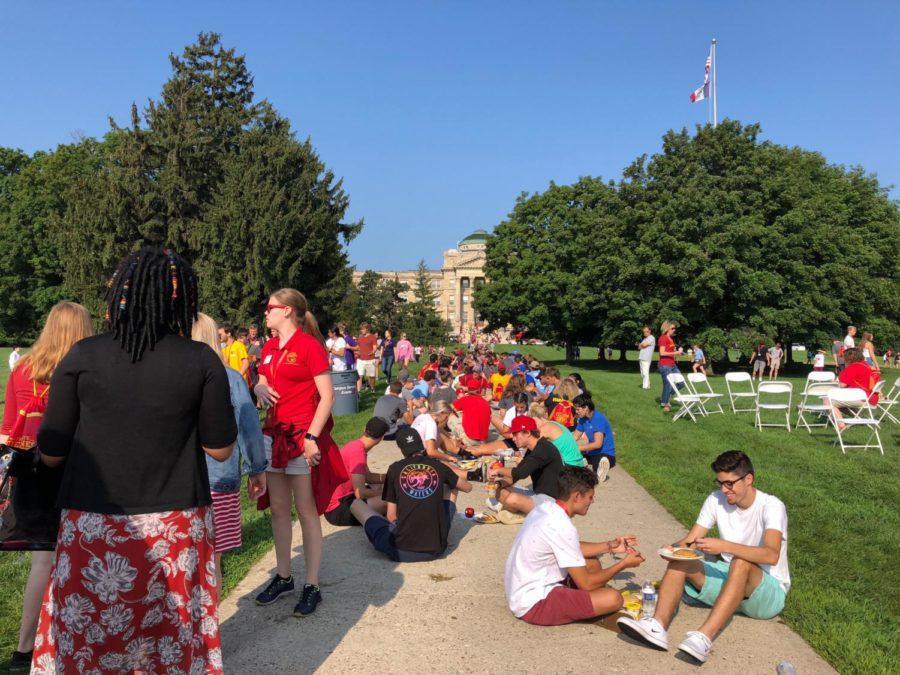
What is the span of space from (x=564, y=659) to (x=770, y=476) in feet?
20.0

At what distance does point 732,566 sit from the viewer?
13.9ft

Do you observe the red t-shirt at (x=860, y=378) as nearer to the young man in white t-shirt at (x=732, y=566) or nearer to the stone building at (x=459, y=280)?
the young man in white t-shirt at (x=732, y=566)

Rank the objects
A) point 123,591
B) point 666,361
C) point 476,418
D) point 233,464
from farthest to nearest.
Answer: point 666,361 < point 476,418 < point 233,464 < point 123,591

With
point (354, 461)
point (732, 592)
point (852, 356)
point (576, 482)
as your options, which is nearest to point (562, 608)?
point (576, 482)

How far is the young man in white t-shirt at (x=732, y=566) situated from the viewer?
4.10 metres

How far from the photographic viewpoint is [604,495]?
825cm

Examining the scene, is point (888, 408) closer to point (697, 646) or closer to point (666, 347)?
point (666, 347)

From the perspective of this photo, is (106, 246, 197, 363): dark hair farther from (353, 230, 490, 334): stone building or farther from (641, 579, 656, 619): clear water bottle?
(353, 230, 490, 334): stone building

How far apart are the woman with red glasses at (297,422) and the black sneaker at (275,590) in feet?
0.70

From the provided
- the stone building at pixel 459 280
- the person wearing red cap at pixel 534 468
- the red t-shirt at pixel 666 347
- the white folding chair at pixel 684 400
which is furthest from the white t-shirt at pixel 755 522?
the stone building at pixel 459 280

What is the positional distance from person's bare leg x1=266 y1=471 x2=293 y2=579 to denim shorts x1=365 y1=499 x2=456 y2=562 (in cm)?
124

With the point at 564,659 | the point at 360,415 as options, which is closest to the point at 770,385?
the point at 360,415

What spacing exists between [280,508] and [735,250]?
32.2m

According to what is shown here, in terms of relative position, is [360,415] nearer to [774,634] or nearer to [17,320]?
[774,634]
